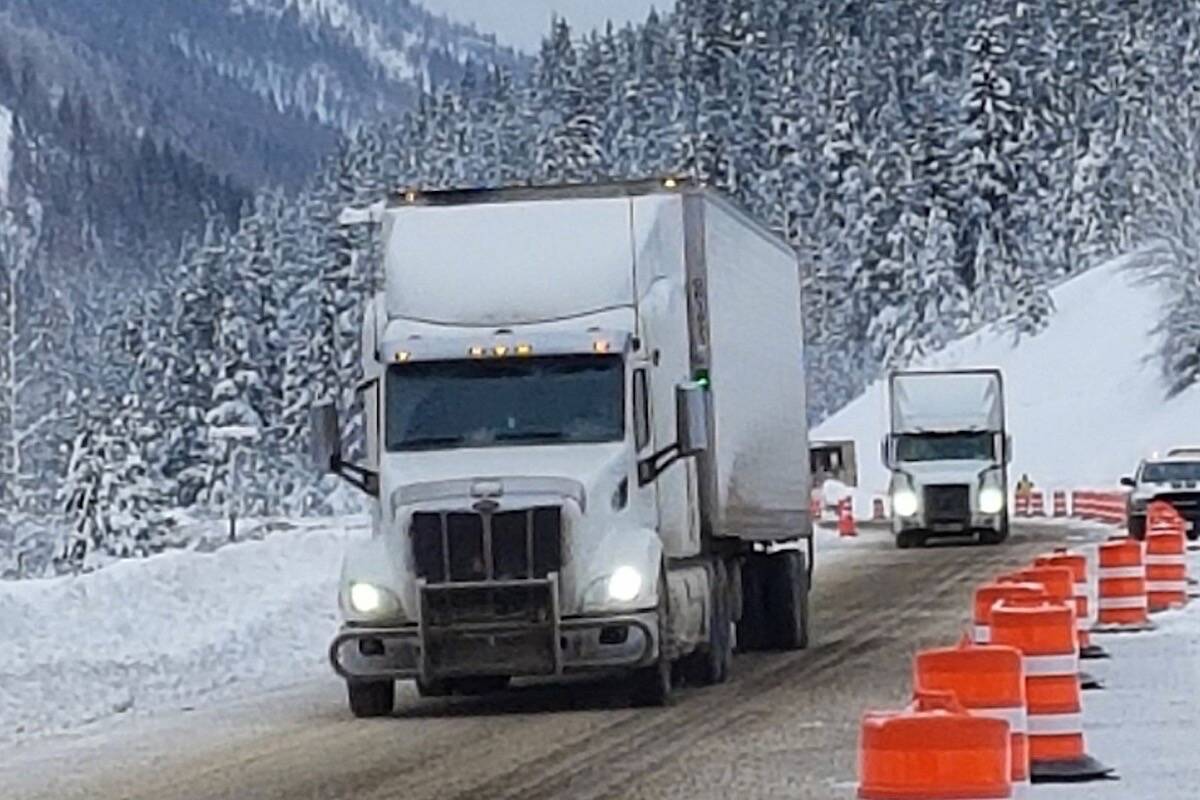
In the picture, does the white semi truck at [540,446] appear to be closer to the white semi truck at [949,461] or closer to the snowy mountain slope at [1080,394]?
the white semi truck at [949,461]

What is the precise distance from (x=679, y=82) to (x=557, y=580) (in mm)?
135979

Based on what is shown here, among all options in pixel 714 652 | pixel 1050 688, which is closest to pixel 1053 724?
pixel 1050 688

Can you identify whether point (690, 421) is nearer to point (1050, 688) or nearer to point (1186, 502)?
point (1050, 688)

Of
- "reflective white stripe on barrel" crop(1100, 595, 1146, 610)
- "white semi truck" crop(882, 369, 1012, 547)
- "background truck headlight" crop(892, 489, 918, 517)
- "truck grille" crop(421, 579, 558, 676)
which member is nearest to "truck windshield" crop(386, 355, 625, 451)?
"truck grille" crop(421, 579, 558, 676)

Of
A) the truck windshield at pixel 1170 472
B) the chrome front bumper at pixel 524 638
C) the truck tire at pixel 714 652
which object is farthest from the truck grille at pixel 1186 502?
the chrome front bumper at pixel 524 638

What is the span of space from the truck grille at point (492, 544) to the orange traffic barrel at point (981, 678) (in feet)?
25.9

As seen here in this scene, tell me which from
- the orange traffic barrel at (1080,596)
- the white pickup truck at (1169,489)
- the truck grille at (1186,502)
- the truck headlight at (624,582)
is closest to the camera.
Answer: the truck headlight at (624,582)


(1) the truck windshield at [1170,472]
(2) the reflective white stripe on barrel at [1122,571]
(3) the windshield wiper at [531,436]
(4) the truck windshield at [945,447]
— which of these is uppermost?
(4) the truck windshield at [945,447]

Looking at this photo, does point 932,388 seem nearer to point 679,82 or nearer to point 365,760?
point 365,760

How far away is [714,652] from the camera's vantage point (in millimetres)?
22031

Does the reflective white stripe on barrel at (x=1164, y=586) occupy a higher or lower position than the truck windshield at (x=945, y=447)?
lower

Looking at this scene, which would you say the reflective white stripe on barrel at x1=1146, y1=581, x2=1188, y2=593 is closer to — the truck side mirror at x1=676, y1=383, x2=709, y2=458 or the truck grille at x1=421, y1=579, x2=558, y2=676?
the truck side mirror at x1=676, y1=383, x2=709, y2=458

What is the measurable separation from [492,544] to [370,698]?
5.57ft

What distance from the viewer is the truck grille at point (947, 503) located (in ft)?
172
